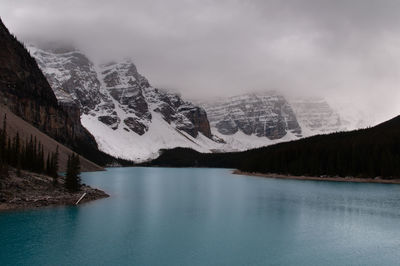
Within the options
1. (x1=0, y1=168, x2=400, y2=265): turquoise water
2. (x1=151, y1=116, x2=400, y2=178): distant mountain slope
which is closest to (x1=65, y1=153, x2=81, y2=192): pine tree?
(x1=0, y1=168, x2=400, y2=265): turquoise water

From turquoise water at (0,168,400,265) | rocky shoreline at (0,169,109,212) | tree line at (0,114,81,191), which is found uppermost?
tree line at (0,114,81,191)

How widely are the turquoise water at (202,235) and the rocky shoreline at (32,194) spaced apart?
2918 millimetres

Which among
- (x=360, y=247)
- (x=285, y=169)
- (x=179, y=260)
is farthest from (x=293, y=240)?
(x=285, y=169)

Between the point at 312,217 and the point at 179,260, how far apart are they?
26209 mm

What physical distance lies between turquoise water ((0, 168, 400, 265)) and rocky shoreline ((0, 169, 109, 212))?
2918 mm

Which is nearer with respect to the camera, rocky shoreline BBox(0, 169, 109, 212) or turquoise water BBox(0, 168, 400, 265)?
turquoise water BBox(0, 168, 400, 265)

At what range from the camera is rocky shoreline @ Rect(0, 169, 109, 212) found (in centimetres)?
5256

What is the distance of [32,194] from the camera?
57.2 metres

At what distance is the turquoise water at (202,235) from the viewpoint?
31.4 m

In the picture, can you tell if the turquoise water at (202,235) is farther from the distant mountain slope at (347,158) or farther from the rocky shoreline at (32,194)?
the distant mountain slope at (347,158)

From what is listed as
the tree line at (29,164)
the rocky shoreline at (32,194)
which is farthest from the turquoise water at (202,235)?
the tree line at (29,164)

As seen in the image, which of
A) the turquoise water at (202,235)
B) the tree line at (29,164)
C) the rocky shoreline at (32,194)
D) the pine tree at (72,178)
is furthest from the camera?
the pine tree at (72,178)

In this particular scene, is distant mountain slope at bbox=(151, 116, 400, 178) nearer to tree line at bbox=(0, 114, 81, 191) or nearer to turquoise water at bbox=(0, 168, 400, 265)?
turquoise water at bbox=(0, 168, 400, 265)

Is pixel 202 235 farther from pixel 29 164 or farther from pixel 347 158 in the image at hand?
pixel 347 158
